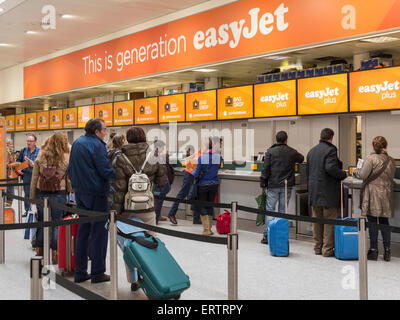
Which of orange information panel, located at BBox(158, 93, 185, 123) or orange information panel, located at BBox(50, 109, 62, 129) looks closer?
orange information panel, located at BBox(158, 93, 185, 123)

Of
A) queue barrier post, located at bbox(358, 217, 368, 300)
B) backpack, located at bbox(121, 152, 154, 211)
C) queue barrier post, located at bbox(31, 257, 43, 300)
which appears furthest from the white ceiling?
queue barrier post, located at bbox(31, 257, 43, 300)

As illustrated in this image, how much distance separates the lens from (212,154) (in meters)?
7.24

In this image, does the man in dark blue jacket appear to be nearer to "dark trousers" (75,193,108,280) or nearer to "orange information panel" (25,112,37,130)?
"dark trousers" (75,193,108,280)

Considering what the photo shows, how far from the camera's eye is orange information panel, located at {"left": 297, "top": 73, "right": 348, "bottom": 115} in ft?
23.7

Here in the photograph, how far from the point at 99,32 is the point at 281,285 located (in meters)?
7.54

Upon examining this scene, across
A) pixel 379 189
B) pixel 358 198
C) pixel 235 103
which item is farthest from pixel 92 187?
pixel 235 103

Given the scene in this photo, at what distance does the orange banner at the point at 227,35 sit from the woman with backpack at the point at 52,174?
3379 millimetres

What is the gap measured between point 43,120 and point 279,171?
10.2 meters

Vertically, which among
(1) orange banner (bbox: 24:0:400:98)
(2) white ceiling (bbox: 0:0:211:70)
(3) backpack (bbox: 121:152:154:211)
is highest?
(2) white ceiling (bbox: 0:0:211:70)

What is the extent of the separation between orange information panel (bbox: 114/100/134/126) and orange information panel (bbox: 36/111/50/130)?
3.70 m

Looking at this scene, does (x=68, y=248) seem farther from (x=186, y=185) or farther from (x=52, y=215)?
(x=186, y=185)

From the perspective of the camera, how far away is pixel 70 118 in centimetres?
1368

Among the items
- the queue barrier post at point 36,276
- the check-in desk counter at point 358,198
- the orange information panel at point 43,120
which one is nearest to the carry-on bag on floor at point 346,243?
the check-in desk counter at point 358,198

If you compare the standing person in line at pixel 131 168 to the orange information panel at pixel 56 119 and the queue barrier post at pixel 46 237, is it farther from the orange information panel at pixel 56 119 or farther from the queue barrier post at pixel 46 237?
the orange information panel at pixel 56 119
